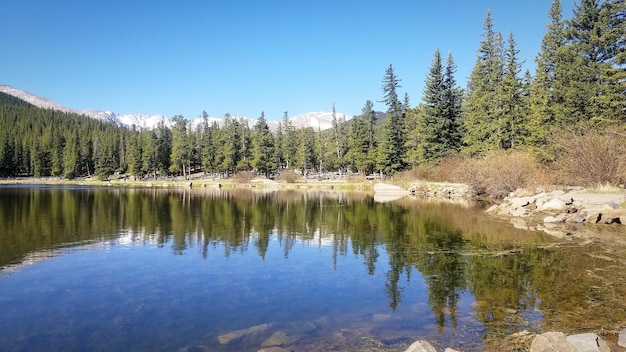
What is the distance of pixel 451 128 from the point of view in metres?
57.1

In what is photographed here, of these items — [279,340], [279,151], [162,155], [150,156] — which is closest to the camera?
[279,340]

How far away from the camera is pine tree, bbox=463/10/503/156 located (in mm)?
48562

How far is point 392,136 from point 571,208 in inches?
A: 1602

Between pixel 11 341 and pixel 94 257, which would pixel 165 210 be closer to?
pixel 94 257

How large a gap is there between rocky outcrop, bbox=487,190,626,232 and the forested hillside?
497 cm

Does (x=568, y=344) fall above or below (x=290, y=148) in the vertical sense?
below

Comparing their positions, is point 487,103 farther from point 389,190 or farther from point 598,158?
point 598,158

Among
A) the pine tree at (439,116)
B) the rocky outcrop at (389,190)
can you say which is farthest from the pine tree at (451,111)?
the rocky outcrop at (389,190)

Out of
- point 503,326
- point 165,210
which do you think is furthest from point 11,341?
point 165,210

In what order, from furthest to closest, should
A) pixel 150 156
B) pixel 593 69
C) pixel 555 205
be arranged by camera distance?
pixel 150 156
pixel 593 69
pixel 555 205

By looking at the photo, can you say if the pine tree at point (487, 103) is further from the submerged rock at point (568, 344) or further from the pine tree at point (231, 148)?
the pine tree at point (231, 148)

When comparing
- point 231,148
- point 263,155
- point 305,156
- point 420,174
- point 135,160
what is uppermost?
point 231,148

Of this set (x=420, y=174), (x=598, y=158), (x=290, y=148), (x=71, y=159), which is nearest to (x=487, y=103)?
(x=420, y=174)

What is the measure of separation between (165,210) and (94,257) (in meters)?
18.0
